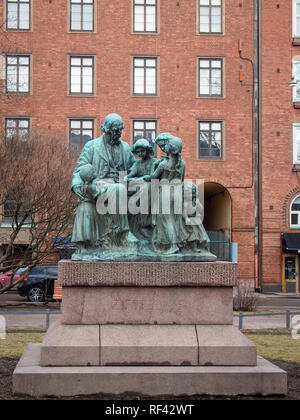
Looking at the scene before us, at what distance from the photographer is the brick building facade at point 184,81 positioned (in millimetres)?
35531

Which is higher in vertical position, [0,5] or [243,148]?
[0,5]

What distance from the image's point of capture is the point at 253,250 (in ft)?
116

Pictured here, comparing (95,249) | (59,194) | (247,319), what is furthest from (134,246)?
(59,194)

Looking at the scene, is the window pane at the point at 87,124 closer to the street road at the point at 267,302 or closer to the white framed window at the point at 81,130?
the white framed window at the point at 81,130

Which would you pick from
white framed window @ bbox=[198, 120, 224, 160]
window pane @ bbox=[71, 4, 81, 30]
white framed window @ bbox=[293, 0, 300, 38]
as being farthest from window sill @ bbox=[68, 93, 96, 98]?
white framed window @ bbox=[293, 0, 300, 38]

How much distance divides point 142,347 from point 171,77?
29.0m

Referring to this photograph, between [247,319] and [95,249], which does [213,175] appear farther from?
[95,249]

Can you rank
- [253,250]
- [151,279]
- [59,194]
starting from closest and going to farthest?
[151,279] → [59,194] → [253,250]

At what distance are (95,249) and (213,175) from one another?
27.2m

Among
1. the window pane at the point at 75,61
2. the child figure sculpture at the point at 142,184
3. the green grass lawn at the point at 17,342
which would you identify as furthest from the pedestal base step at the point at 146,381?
the window pane at the point at 75,61

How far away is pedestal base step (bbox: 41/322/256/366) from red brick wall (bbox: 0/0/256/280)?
90.2ft

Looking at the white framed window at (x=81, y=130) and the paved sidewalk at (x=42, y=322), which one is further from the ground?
the white framed window at (x=81, y=130)

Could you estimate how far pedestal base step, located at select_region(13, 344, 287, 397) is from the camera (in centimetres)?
775

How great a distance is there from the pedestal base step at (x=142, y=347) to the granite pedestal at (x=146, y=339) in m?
0.01
